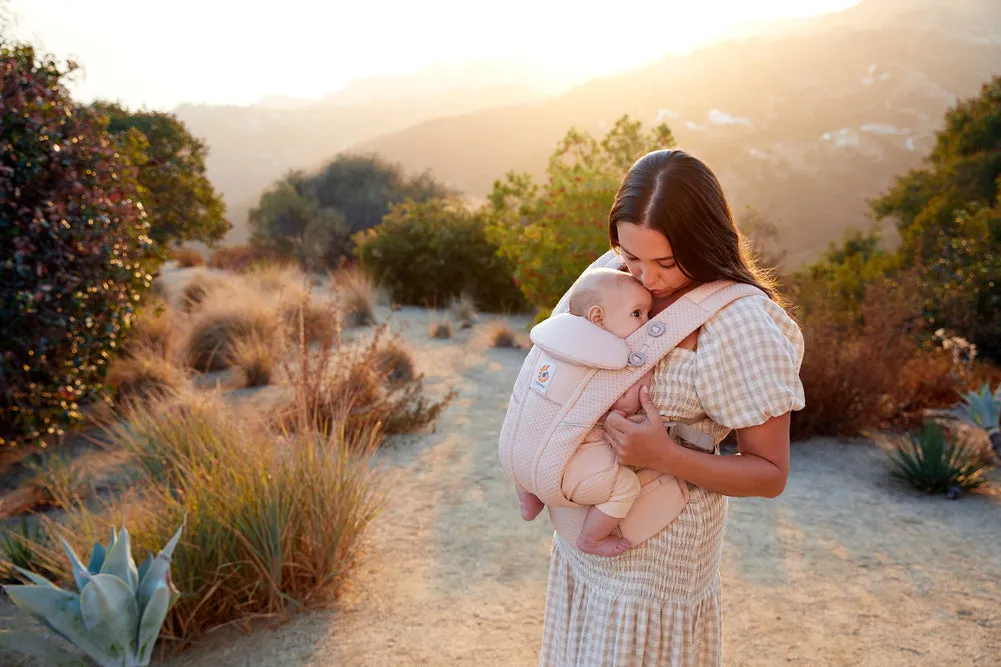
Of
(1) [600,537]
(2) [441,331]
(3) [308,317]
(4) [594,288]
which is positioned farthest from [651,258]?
(2) [441,331]

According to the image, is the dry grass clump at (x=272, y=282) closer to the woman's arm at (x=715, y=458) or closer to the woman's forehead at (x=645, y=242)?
the woman's forehead at (x=645, y=242)

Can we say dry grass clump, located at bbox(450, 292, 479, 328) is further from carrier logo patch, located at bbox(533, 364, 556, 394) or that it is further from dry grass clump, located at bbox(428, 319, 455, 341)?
carrier logo patch, located at bbox(533, 364, 556, 394)

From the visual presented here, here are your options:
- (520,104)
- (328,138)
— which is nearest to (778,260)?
(520,104)

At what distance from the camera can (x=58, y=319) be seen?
4.80 metres

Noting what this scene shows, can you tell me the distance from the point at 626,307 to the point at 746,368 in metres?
0.30

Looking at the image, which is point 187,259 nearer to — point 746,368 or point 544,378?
point 544,378

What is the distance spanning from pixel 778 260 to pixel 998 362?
125 inches

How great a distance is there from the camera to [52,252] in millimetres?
4746

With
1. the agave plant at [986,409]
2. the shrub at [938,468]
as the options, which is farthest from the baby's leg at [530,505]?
the agave plant at [986,409]

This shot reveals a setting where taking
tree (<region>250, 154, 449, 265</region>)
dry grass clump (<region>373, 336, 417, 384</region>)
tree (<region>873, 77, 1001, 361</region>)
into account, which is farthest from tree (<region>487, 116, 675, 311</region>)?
tree (<region>250, 154, 449, 265</region>)

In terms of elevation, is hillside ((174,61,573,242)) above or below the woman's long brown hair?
above

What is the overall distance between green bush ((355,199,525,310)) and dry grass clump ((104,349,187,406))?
739cm

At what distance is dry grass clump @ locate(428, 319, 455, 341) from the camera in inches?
428

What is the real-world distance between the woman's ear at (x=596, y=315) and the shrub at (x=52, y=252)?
4.44 m
